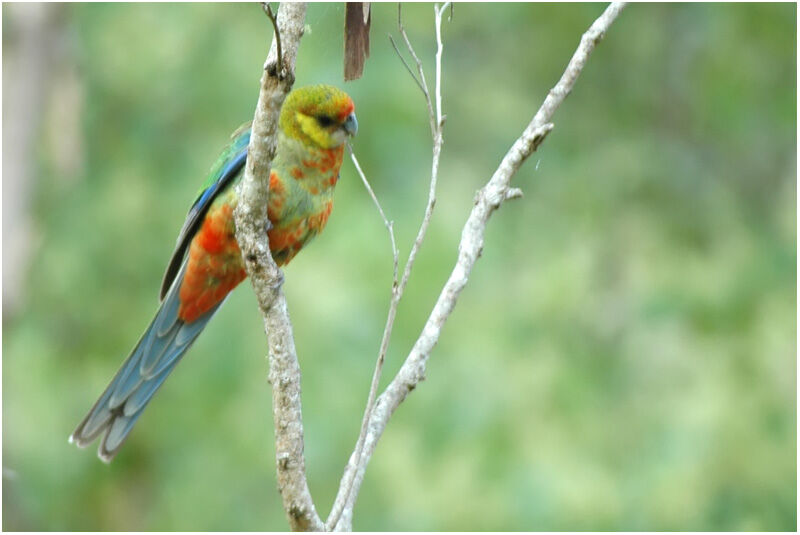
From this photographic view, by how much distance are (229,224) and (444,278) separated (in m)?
2.00

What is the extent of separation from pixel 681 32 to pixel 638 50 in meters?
0.34

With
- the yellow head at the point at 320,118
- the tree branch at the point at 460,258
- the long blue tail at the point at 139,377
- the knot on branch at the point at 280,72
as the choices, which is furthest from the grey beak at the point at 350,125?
the knot on branch at the point at 280,72

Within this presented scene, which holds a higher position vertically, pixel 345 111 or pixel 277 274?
pixel 345 111

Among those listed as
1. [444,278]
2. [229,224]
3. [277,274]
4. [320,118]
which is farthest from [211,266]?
[444,278]

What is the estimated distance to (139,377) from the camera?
Result: 4004 mm

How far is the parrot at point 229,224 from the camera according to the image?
150 inches

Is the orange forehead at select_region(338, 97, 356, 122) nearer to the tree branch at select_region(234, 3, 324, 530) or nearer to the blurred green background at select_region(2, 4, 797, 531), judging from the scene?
the tree branch at select_region(234, 3, 324, 530)

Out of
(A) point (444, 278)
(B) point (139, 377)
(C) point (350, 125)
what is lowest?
(B) point (139, 377)

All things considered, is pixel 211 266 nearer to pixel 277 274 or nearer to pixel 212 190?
pixel 212 190

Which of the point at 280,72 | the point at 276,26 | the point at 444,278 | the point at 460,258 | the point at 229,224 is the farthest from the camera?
the point at 444,278

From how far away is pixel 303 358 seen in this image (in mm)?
5906

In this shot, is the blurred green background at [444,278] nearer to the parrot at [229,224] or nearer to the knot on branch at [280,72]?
the parrot at [229,224]

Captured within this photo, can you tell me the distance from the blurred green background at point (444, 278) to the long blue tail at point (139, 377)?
162cm

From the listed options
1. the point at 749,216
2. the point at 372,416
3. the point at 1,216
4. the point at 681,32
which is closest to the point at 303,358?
the point at 1,216
